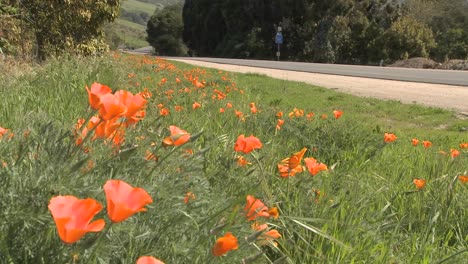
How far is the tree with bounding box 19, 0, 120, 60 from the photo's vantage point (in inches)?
352

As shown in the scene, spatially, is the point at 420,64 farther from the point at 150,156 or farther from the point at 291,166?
the point at 150,156

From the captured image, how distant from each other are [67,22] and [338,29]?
29.0 metres

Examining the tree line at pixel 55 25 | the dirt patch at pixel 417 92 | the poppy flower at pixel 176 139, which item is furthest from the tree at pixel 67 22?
the poppy flower at pixel 176 139

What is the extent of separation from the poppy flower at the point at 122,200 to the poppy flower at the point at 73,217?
0.03 metres

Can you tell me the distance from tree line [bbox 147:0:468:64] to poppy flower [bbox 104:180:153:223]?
108 feet

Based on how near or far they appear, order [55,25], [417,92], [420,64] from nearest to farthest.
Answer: [55,25]
[417,92]
[420,64]

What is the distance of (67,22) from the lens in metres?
9.58

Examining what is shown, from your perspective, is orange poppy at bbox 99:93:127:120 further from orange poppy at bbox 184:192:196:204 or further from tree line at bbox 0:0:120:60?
tree line at bbox 0:0:120:60

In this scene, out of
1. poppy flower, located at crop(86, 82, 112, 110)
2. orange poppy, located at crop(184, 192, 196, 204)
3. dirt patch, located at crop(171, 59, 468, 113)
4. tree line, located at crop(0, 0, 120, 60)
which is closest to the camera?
poppy flower, located at crop(86, 82, 112, 110)

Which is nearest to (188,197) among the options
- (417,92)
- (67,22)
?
(67,22)

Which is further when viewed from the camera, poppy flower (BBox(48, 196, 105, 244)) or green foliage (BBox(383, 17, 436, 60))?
green foliage (BBox(383, 17, 436, 60))

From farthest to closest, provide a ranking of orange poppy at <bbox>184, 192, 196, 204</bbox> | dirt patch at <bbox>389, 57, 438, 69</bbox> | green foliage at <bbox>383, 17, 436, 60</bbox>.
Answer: green foliage at <bbox>383, 17, 436, 60</bbox> → dirt patch at <bbox>389, 57, 438, 69</bbox> → orange poppy at <bbox>184, 192, 196, 204</bbox>

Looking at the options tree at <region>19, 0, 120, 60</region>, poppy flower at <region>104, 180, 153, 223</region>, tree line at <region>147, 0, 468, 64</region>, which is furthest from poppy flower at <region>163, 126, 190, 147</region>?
tree line at <region>147, 0, 468, 64</region>

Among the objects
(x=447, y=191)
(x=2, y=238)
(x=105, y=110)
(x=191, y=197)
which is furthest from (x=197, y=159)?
(x=447, y=191)
